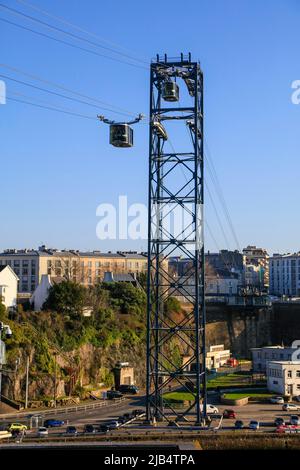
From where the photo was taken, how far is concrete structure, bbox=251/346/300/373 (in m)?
26.3

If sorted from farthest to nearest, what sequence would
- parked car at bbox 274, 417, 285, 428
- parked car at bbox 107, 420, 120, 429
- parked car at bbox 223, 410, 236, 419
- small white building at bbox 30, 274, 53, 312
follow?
1. small white building at bbox 30, 274, 53, 312
2. parked car at bbox 223, 410, 236, 419
3. parked car at bbox 274, 417, 285, 428
4. parked car at bbox 107, 420, 120, 429

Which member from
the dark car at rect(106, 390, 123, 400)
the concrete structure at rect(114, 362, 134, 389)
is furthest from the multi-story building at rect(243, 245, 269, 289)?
the dark car at rect(106, 390, 123, 400)

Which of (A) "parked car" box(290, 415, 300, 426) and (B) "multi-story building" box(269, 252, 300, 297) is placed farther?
(B) "multi-story building" box(269, 252, 300, 297)

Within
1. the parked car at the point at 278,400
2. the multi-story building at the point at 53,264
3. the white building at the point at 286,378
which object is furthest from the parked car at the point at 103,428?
the multi-story building at the point at 53,264

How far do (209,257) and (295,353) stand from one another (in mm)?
38777

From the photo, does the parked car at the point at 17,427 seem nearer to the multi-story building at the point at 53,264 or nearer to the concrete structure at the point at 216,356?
the concrete structure at the point at 216,356

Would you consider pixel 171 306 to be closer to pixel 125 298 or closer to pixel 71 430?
pixel 125 298

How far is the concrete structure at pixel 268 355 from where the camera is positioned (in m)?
26.3

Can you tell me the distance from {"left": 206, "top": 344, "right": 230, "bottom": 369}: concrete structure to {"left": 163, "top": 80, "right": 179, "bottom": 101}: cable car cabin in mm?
17494

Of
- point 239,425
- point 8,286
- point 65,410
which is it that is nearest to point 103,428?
point 239,425

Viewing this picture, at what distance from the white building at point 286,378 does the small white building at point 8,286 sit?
10.7 metres

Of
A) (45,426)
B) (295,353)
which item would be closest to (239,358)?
(295,353)

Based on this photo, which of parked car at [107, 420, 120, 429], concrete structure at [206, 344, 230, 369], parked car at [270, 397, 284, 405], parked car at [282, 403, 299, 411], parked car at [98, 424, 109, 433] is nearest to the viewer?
parked car at [98, 424, 109, 433]

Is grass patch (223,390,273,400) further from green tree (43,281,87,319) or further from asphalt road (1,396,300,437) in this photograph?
green tree (43,281,87,319)
